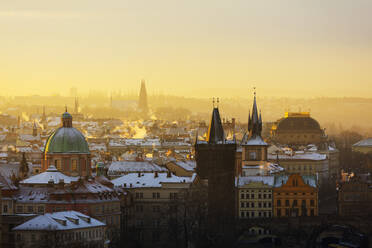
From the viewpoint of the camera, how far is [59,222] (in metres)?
95.5

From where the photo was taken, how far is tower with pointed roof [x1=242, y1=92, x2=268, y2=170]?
152025 millimetres

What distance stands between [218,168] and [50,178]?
20694mm

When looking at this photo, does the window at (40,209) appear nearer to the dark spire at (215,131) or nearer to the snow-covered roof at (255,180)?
the dark spire at (215,131)

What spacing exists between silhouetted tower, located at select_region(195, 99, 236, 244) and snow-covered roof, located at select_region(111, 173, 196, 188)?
1994mm

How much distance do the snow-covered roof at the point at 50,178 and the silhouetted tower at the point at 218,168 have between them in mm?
15362

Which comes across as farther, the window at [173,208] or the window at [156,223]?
the window at [173,208]

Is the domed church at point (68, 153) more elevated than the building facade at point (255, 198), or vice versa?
the domed church at point (68, 153)

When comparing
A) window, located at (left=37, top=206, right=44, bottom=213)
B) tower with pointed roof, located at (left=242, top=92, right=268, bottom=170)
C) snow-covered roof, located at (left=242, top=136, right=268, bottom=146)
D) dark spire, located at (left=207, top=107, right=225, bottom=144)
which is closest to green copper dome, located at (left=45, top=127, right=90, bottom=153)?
dark spire, located at (left=207, top=107, right=225, bottom=144)

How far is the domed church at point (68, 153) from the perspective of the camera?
124 m

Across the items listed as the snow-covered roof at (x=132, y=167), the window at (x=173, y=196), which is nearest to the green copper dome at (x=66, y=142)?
the window at (x=173, y=196)

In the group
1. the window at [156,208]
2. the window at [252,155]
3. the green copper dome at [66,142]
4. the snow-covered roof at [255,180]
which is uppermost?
the green copper dome at [66,142]

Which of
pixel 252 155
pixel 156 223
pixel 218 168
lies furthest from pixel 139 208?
pixel 252 155

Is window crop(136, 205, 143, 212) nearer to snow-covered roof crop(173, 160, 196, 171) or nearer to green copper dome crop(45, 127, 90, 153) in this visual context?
green copper dome crop(45, 127, 90, 153)

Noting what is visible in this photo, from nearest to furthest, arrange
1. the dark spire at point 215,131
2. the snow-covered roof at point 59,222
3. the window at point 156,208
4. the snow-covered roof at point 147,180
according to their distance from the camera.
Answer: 1. the snow-covered roof at point 59,222
2. the window at point 156,208
3. the snow-covered roof at point 147,180
4. the dark spire at point 215,131
